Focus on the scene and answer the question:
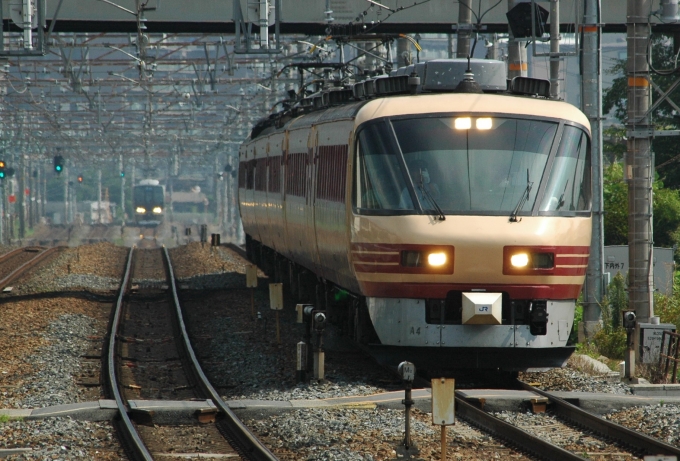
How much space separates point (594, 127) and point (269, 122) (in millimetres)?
8548

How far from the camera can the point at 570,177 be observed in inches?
473

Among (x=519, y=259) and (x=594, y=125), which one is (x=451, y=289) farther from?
(x=594, y=125)

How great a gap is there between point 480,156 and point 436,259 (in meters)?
1.18

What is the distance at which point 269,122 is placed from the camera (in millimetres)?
23500

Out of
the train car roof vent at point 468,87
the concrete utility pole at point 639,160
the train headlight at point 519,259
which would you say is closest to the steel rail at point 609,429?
the train headlight at point 519,259

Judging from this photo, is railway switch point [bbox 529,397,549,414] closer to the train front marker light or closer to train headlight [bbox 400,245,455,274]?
train headlight [bbox 400,245,455,274]

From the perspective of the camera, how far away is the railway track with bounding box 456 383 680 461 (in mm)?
8969

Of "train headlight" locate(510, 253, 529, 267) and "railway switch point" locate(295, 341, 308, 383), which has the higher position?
"train headlight" locate(510, 253, 529, 267)

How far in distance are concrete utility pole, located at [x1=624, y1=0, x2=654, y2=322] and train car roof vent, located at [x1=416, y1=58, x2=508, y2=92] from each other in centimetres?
254

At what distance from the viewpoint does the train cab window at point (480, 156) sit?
38.6ft

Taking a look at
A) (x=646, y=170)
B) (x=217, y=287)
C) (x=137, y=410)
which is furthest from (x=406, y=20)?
(x=137, y=410)

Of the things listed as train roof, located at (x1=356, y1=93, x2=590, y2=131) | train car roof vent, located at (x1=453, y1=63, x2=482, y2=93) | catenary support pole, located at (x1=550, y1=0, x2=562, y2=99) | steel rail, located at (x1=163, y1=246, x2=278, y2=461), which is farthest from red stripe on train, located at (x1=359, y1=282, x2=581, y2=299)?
catenary support pole, located at (x1=550, y1=0, x2=562, y2=99)

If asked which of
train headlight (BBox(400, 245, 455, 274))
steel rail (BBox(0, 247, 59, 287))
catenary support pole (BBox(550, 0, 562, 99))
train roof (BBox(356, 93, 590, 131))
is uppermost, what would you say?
catenary support pole (BBox(550, 0, 562, 99))

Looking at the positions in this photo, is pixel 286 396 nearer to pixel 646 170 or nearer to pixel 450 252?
pixel 450 252
